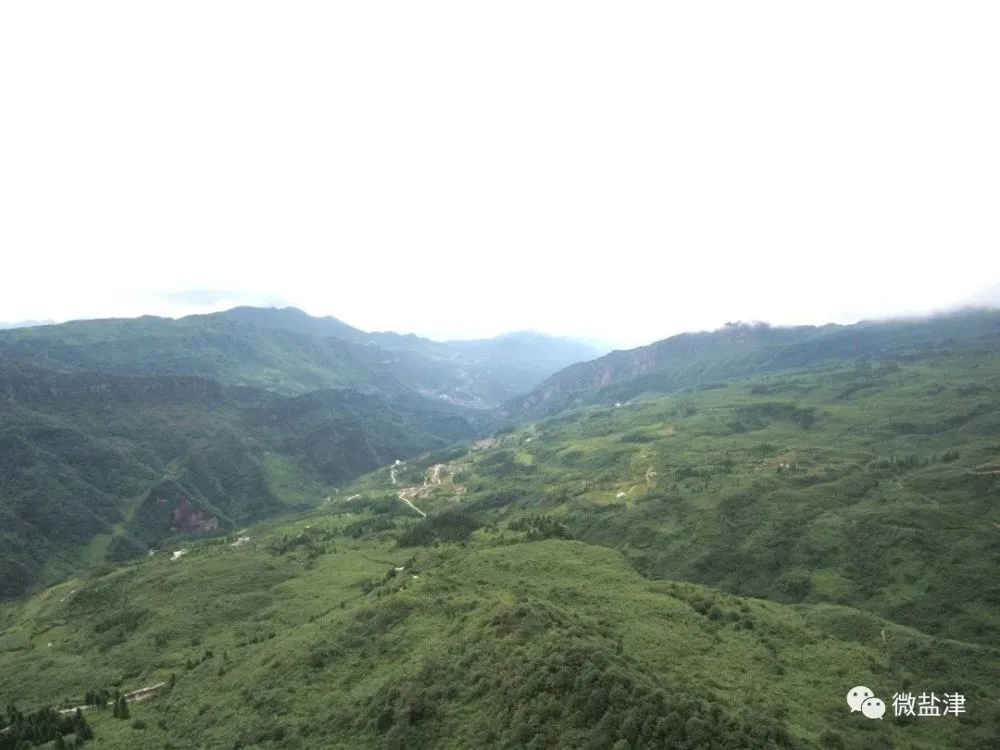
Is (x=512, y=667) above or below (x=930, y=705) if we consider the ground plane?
above

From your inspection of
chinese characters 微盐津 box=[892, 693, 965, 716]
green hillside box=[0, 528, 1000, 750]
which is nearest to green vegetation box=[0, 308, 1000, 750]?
green hillside box=[0, 528, 1000, 750]

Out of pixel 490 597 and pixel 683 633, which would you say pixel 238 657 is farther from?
pixel 683 633

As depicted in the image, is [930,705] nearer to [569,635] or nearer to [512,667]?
[569,635]

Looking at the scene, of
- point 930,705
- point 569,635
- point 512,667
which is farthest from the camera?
point 569,635

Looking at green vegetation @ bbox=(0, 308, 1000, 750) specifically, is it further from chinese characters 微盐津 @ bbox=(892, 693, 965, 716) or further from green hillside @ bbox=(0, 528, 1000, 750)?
chinese characters 微盐津 @ bbox=(892, 693, 965, 716)

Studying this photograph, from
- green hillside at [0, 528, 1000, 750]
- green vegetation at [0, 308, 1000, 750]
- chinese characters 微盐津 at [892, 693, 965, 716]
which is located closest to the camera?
green hillside at [0, 528, 1000, 750]

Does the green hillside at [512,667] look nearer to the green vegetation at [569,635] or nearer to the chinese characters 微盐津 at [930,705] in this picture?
the green vegetation at [569,635]

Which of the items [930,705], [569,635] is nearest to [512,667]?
[569,635]

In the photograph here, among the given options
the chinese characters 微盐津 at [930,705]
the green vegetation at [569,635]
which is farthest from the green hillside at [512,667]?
the chinese characters 微盐津 at [930,705]

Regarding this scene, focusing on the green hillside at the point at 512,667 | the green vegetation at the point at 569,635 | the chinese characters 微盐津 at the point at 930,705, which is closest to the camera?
the green hillside at the point at 512,667

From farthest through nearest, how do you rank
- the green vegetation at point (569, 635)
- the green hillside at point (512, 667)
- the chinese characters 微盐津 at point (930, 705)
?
the chinese characters 微盐津 at point (930, 705), the green vegetation at point (569, 635), the green hillside at point (512, 667)

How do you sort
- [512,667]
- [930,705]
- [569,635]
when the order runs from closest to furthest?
[512,667] < [930,705] < [569,635]
